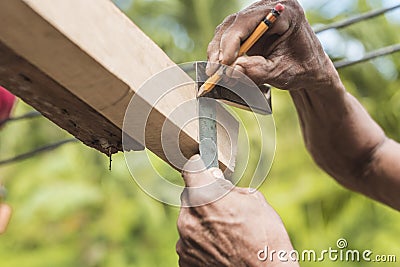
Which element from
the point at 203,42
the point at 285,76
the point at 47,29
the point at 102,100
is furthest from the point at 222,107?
the point at 203,42

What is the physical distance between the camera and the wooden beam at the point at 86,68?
2.49 ft

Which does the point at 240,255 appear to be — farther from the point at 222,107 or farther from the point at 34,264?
the point at 34,264

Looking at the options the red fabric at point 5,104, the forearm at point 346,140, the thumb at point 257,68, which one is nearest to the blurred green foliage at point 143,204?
the red fabric at point 5,104

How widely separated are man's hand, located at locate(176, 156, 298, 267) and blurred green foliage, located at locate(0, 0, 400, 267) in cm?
327

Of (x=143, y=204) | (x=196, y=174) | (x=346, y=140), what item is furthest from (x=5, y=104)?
(x=143, y=204)

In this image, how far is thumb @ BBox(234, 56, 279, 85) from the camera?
1.01 metres

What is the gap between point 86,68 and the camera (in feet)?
2.70

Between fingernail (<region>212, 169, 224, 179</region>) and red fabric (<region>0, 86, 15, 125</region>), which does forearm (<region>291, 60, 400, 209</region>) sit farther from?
red fabric (<region>0, 86, 15, 125</region>)

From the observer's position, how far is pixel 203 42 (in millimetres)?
5488

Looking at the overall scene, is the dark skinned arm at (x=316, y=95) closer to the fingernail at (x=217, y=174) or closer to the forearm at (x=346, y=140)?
the forearm at (x=346, y=140)

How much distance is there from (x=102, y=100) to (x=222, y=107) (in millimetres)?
245

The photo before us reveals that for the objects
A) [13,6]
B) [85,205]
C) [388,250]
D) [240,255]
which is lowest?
[388,250]

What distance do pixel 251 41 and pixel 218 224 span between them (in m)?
0.28

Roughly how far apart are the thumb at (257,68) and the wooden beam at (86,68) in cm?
8
